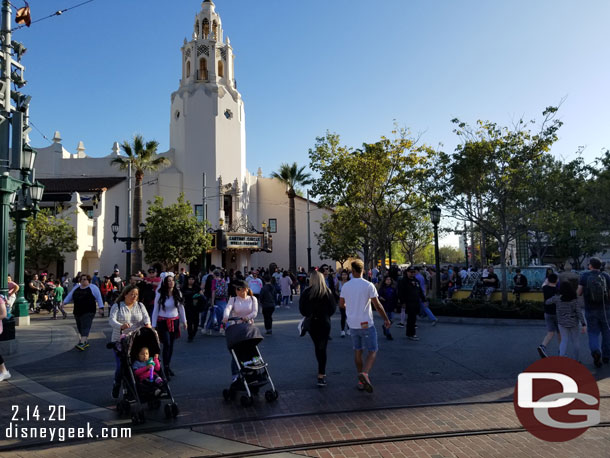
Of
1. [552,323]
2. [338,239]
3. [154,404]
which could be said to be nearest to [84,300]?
[154,404]

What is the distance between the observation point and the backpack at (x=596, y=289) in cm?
765

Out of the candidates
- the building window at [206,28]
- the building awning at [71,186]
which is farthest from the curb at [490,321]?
the building window at [206,28]

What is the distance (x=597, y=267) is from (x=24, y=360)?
34.6 feet

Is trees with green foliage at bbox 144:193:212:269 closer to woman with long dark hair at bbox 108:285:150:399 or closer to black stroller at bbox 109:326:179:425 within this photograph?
woman with long dark hair at bbox 108:285:150:399

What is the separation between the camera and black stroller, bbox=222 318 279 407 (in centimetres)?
583

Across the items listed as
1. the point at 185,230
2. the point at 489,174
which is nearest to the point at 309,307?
the point at 489,174

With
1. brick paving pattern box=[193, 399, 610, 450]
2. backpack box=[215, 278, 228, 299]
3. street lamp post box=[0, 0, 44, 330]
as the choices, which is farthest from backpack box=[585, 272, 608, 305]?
street lamp post box=[0, 0, 44, 330]

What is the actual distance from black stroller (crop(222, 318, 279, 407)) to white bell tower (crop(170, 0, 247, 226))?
32006mm

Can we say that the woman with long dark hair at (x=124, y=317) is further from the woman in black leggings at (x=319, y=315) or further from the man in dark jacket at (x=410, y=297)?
the man in dark jacket at (x=410, y=297)

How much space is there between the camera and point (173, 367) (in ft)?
26.6

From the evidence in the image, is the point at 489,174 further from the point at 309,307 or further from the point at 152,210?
the point at 152,210

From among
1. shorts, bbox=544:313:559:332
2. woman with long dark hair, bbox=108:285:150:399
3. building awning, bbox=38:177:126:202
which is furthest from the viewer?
building awning, bbox=38:177:126:202

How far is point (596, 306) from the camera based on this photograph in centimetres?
768

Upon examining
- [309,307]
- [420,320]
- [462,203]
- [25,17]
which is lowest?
[420,320]
